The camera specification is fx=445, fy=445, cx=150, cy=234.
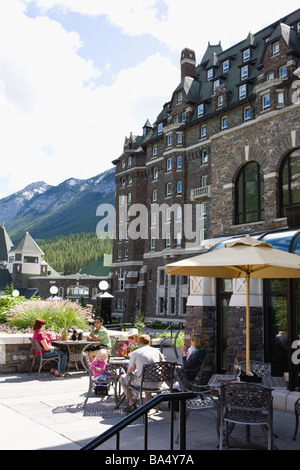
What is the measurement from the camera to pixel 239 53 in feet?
144

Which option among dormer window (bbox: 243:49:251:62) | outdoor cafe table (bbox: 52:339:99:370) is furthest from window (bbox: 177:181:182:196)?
outdoor cafe table (bbox: 52:339:99:370)

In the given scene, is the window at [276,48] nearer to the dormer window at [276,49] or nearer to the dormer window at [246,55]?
the dormer window at [276,49]

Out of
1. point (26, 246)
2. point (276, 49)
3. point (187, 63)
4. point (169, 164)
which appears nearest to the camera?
point (276, 49)

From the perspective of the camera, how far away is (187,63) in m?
49.5

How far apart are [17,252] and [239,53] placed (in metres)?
57.7

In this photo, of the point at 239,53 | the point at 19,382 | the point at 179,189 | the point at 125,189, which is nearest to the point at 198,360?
the point at 19,382

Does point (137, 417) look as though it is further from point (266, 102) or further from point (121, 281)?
point (121, 281)

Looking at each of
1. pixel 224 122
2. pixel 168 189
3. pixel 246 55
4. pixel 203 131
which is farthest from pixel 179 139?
pixel 246 55

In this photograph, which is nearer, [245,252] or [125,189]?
[245,252]

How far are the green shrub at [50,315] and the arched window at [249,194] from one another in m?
6.09

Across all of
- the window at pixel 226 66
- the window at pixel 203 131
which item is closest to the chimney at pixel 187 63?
the window at pixel 226 66

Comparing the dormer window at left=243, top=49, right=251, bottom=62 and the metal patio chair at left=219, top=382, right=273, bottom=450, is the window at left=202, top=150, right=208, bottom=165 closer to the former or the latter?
the dormer window at left=243, top=49, right=251, bottom=62

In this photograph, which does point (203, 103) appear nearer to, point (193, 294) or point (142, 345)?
point (193, 294)

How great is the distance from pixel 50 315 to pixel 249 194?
733cm
